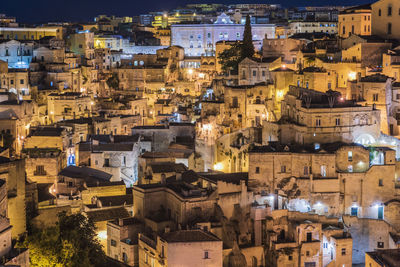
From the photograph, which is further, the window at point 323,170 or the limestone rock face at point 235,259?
the window at point 323,170

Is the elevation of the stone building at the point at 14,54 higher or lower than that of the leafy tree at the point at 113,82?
higher

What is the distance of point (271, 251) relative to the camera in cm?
3309

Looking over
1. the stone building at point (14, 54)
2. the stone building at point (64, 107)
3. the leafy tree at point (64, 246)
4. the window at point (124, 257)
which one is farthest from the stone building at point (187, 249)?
the stone building at point (14, 54)

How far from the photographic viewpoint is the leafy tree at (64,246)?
28531 millimetres

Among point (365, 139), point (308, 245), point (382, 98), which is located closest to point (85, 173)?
point (308, 245)

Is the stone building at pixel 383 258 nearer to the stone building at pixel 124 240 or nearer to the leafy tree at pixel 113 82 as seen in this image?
the stone building at pixel 124 240

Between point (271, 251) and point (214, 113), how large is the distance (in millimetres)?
16078

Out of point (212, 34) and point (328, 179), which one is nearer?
point (328, 179)

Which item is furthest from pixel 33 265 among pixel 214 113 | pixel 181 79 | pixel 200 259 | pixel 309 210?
pixel 181 79

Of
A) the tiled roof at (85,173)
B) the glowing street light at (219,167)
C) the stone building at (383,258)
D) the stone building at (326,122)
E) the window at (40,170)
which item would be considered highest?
the stone building at (326,122)

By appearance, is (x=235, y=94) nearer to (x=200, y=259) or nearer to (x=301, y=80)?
(x=301, y=80)

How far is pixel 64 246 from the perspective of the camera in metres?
29.0

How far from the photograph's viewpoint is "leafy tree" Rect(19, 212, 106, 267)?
28531 millimetres

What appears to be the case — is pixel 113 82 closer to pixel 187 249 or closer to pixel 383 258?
pixel 187 249
